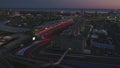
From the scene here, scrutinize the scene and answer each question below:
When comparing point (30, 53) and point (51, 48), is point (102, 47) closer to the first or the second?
point (51, 48)

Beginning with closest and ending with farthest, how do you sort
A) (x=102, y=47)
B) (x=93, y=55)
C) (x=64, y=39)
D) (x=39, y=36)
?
1. (x=93, y=55)
2. (x=64, y=39)
3. (x=102, y=47)
4. (x=39, y=36)

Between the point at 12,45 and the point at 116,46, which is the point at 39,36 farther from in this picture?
the point at 116,46

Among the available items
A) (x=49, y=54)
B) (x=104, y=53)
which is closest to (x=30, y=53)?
(x=49, y=54)

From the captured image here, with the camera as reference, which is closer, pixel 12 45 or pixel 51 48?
pixel 51 48

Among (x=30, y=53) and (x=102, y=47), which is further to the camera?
(x=102, y=47)

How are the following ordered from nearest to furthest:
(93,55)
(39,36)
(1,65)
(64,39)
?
(1,65), (93,55), (64,39), (39,36)

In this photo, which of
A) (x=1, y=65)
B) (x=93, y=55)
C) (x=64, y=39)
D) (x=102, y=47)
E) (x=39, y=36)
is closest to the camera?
(x=1, y=65)

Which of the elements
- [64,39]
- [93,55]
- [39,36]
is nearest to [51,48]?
[64,39]
